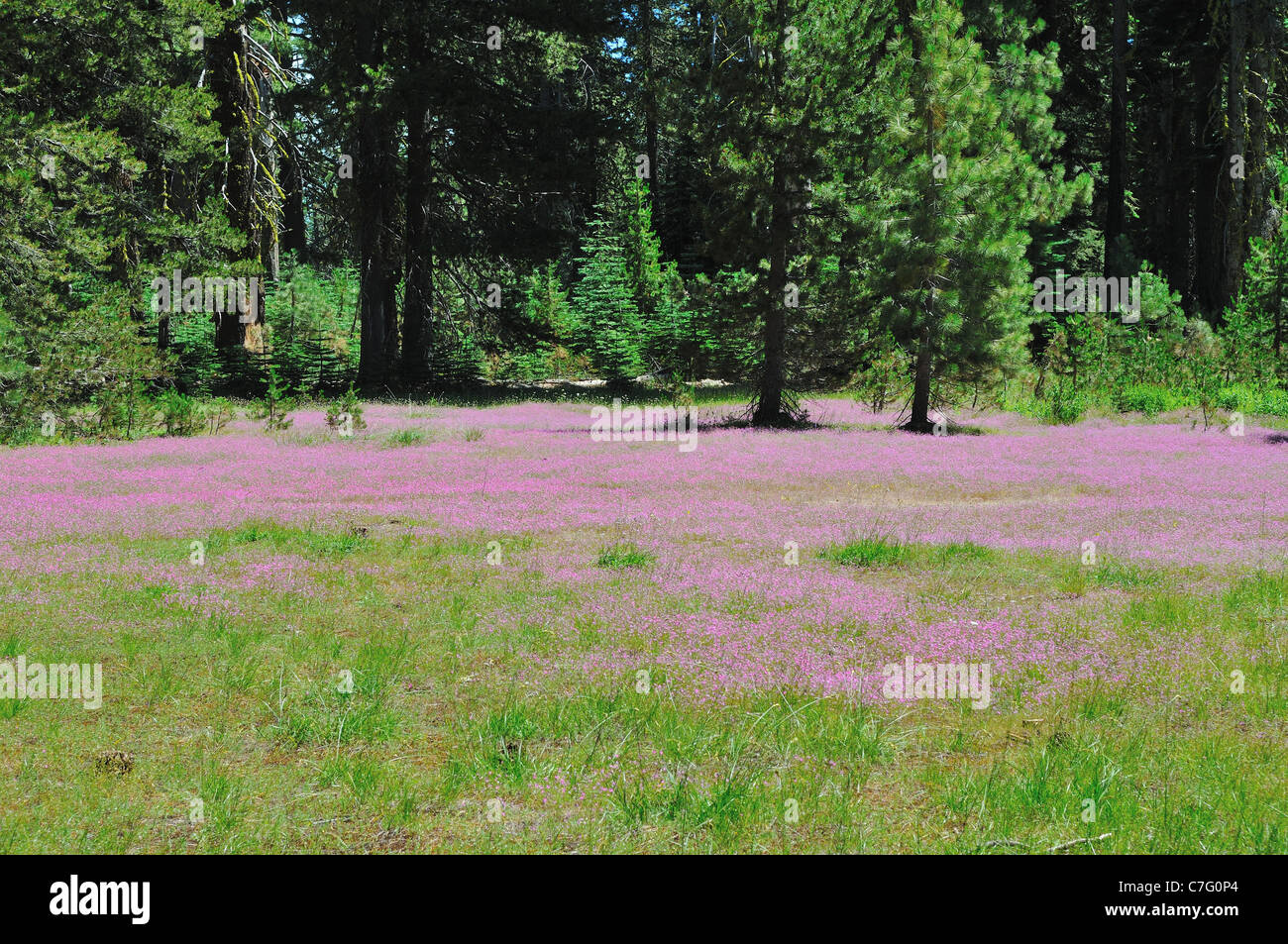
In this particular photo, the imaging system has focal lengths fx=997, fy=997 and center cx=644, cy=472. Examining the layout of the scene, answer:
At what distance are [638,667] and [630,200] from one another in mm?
40445

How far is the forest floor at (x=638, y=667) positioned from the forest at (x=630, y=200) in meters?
9.12

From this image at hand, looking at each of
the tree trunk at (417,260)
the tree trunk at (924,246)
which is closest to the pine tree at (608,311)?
the tree trunk at (417,260)

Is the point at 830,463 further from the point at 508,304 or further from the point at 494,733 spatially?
the point at 508,304

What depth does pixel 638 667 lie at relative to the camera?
6145 millimetres

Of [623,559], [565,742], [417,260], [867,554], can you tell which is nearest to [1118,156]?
[417,260]

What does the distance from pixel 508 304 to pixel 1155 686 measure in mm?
33264

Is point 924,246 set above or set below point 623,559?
above

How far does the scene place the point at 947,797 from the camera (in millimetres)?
4242

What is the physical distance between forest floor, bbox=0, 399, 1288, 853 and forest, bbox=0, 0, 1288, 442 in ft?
29.9

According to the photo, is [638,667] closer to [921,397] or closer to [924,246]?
[924,246]

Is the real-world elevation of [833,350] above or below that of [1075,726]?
above

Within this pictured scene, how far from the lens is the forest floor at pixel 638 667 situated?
4.05 meters

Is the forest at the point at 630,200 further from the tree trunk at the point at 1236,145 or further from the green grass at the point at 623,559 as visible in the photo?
the green grass at the point at 623,559
